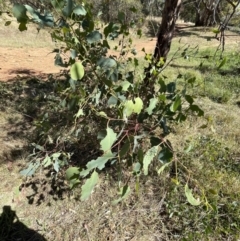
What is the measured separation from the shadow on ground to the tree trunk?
6.38 feet

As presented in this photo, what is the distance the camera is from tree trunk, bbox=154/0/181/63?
2.67m

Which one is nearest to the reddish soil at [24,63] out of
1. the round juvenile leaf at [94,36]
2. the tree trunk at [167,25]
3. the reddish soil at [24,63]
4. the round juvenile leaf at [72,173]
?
the reddish soil at [24,63]

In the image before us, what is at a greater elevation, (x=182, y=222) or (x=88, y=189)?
(x=88, y=189)

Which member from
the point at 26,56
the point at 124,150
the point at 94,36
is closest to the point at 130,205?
the point at 124,150

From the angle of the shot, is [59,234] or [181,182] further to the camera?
[181,182]

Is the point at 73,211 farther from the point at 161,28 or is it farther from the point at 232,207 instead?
the point at 161,28

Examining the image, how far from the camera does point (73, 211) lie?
2.05 meters

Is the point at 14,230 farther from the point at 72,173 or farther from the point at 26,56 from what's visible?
the point at 26,56

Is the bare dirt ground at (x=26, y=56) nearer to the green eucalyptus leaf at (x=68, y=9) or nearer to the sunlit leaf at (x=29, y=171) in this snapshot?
the sunlit leaf at (x=29, y=171)

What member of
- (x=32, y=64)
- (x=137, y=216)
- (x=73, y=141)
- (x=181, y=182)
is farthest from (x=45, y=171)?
(x=32, y=64)

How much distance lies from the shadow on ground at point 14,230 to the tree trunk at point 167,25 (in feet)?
6.38

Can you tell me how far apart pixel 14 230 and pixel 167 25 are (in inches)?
96.7

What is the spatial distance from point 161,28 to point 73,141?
1.59 metres

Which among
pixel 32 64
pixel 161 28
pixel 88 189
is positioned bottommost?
pixel 32 64
